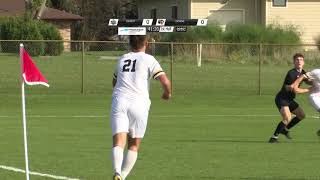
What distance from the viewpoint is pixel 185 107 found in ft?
96.3

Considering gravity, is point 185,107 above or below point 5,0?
below

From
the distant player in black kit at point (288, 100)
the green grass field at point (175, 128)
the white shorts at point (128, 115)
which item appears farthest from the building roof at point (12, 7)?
the white shorts at point (128, 115)

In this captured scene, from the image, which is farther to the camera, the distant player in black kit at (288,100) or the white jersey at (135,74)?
the distant player in black kit at (288,100)

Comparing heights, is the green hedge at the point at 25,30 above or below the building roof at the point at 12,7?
below

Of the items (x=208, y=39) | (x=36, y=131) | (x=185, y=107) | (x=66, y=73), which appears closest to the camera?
(x=36, y=131)

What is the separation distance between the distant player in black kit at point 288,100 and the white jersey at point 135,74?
256 inches

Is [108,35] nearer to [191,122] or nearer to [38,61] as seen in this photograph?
[38,61]

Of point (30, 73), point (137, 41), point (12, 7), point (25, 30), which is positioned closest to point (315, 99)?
point (137, 41)

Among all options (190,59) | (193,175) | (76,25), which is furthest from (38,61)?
(76,25)

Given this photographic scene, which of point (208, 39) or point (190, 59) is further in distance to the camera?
point (208, 39)

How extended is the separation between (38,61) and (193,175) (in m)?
27.9

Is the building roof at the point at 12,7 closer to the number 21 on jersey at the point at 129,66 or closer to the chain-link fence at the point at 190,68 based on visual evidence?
the chain-link fence at the point at 190,68

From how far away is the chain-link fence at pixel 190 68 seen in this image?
33.6 m

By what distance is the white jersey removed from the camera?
1066 centimetres
